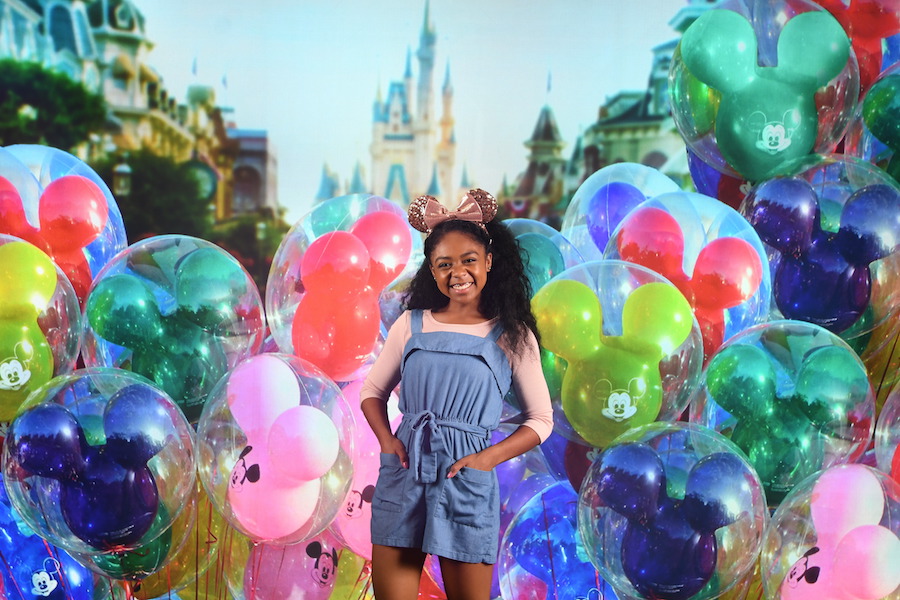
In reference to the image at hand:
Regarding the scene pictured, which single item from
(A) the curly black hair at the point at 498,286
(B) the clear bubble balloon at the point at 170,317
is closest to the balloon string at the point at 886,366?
(A) the curly black hair at the point at 498,286

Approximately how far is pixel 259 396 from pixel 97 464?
0.34 metres

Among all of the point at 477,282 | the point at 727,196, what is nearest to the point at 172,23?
the point at 727,196

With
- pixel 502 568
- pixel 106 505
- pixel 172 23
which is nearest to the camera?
pixel 106 505

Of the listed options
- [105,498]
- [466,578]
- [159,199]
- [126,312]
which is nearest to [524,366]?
[466,578]

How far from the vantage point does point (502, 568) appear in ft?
7.83

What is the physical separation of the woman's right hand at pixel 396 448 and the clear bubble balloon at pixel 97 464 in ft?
1.88

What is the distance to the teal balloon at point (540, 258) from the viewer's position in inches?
101

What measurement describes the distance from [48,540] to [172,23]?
1121 cm

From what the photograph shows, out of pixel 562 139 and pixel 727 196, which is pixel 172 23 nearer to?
pixel 562 139

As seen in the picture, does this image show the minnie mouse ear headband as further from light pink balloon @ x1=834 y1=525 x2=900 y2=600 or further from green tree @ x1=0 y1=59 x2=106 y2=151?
green tree @ x1=0 y1=59 x2=106 y2=151

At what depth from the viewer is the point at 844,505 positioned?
209cm

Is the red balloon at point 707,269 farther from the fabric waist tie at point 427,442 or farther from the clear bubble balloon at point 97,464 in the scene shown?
the clear bubble balloon at point 97,464

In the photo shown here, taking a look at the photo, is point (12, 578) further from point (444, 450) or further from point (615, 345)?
point (615, 345)

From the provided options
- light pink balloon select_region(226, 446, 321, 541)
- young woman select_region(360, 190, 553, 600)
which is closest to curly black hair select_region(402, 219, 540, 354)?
young woman select_region(360, 190, 553, 600)
